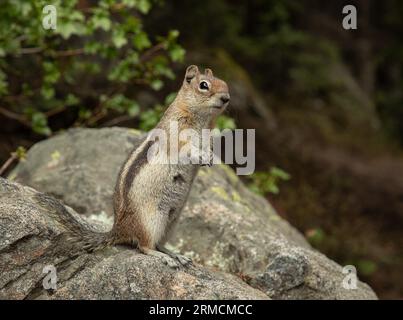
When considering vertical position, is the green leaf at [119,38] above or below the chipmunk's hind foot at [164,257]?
above

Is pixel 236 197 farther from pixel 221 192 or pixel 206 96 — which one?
pixel 206 96

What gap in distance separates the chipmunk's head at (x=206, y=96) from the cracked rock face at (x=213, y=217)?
2.08 ft

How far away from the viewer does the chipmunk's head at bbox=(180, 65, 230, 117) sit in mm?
5781

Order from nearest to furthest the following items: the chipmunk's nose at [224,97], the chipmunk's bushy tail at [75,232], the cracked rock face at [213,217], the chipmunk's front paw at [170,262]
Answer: the chipmunk's front paw at [170,262], the chipmunk's bushy tail at [75,232], the chipmunk's nose at [224,97], the cracked rock face at [213,217]

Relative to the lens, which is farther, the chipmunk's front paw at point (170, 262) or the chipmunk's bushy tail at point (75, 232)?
the chipmunk's bushy tail at point (75, 232)

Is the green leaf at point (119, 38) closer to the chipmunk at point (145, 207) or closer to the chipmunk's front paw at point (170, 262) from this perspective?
the chipmunk at point (145, 207)

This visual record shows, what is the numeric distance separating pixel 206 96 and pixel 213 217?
148cm

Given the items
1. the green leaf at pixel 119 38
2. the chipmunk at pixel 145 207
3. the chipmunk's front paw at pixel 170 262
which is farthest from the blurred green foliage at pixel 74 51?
the chipmunk's front paw at pixel 170 262

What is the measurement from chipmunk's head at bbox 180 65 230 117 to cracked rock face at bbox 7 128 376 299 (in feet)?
2.08

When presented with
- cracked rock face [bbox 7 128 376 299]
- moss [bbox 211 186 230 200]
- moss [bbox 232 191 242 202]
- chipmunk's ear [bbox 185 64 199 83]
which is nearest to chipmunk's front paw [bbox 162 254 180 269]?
cracked rock face [bbox 7 128 376 299]

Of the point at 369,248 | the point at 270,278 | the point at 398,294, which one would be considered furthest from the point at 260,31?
the point at 270,278

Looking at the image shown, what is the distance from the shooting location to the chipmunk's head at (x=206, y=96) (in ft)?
19.0
